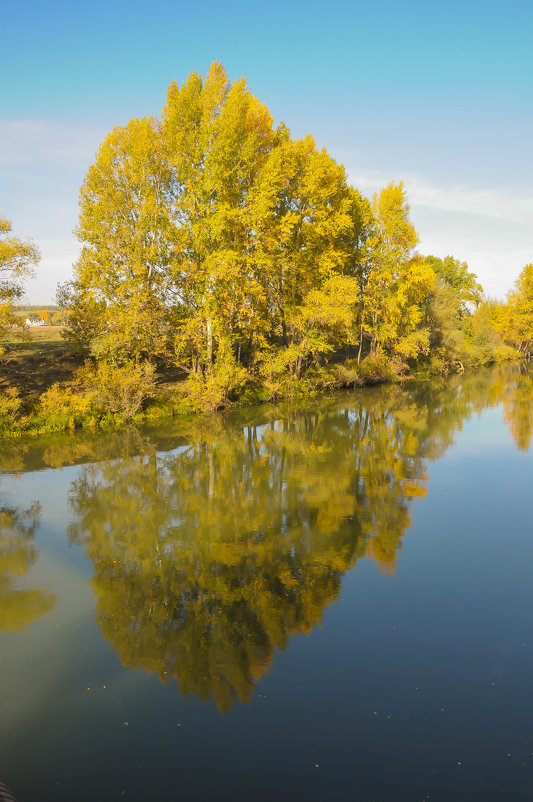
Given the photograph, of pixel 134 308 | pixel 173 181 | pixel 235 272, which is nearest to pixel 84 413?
pixel 134 308

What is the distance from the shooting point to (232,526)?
14.7 metres

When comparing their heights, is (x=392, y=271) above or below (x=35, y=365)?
above

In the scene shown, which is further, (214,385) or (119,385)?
(214,385)

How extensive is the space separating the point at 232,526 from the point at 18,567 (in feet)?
17.7

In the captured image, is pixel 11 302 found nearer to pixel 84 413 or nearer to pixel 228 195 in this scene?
pixel 84 413

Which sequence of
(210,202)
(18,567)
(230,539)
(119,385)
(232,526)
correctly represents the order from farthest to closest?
(210,202) → (119,385) → (232,526) → (230,539) → (18,567)

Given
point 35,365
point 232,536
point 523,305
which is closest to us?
point 232,536

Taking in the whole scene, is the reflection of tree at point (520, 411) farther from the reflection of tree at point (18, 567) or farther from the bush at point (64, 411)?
the bush at point (64, 411)

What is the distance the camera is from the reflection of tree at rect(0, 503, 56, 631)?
10328 mm

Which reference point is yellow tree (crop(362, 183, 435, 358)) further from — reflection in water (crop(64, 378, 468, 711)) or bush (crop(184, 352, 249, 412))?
reflection in water (crop(64, 378, 468, 711))

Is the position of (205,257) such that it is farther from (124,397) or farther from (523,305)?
(523,305)

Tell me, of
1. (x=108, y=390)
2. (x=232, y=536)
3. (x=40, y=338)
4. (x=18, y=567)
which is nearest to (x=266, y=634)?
(x=232, y=536)

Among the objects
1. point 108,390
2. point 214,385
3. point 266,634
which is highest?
point 214,385

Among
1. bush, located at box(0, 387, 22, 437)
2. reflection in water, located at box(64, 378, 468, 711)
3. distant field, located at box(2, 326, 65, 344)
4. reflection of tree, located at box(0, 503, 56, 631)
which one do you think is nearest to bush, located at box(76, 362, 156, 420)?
bush, located at box(0, 387, 22, 437)
